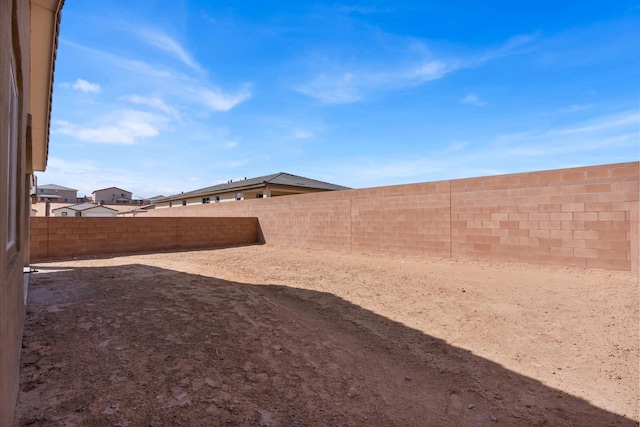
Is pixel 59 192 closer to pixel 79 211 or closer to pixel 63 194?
pixel 63 194

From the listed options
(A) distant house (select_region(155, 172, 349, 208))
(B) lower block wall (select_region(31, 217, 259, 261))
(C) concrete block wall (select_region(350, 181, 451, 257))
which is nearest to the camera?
(C) concrete block wall (select_region(350, 181, 451, 257))

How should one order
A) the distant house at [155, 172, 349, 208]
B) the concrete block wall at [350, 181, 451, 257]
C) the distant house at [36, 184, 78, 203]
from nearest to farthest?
the concrete block wall at [350, 181, 451, 257] → the distant house at [155, 172, 349, 208] → the distant house at [36, 184, 78, 203]

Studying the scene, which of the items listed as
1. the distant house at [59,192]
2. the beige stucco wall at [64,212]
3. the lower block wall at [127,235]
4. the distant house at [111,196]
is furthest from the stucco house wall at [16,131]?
the distant house at [59,192]

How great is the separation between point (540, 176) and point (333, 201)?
23.9 ft

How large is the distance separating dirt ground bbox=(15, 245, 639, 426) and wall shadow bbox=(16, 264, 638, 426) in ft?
0.05

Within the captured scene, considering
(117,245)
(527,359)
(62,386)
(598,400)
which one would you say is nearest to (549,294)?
(527,359)

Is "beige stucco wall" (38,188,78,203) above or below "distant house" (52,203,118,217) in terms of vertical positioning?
above

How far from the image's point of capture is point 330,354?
3.67 metres

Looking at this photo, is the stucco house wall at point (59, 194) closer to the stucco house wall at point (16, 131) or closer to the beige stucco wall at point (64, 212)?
the beige stucco wall at point (64, 212)

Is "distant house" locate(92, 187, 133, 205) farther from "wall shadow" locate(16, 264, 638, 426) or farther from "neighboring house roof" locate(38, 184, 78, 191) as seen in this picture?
"wall shadow" locate(16, 264, 638, 426)

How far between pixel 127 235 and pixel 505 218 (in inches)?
499

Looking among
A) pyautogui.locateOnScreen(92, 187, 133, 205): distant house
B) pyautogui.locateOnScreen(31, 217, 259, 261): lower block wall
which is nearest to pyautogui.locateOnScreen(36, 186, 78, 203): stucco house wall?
pyautogui.locateOnScreen(92, 187, 133, 205): distant house

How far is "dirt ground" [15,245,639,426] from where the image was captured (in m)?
2.62

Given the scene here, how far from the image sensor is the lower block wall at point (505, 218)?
6613 mm
